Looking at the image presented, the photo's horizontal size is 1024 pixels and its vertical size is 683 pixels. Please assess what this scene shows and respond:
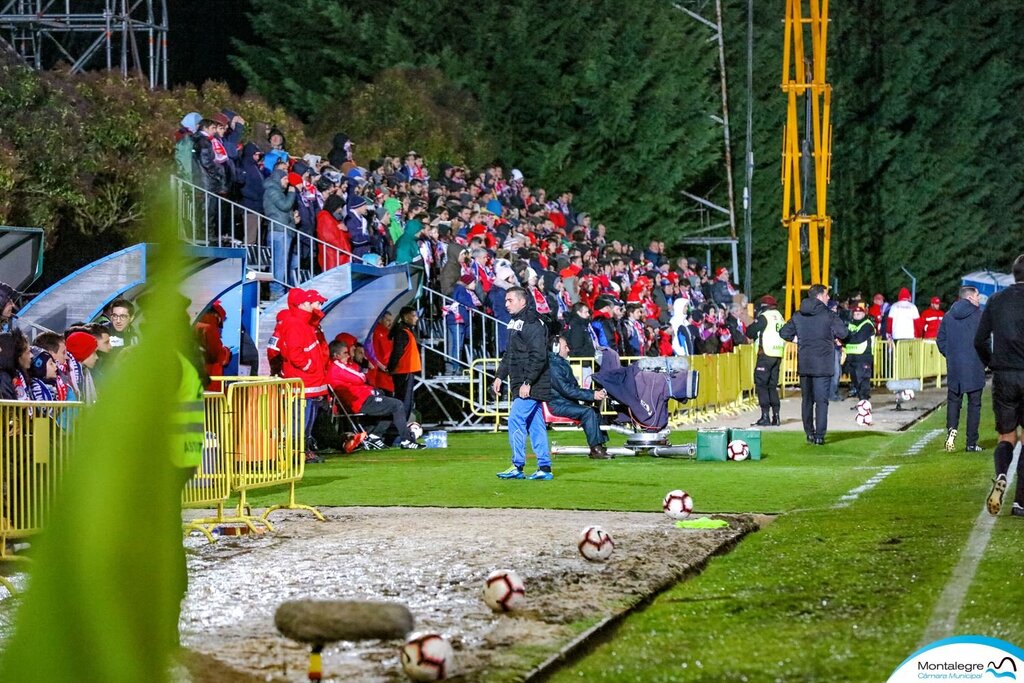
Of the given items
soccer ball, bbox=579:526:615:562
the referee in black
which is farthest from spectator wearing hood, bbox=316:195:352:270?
soccer ball, bbox=579:526:615:562

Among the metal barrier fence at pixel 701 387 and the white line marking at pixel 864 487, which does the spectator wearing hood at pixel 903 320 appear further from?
the white line marking at pixel 864 487

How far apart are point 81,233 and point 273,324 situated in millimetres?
3364

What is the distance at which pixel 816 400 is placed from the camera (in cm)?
1959

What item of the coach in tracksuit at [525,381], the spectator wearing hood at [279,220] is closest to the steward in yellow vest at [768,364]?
the spectator wearing hood at [279,220]

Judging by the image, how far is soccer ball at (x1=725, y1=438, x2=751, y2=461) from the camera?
17406mm

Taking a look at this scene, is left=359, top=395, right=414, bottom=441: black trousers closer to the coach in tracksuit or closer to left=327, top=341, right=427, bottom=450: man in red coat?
left=327, top=341, right=427, bottom=450: man in red coat

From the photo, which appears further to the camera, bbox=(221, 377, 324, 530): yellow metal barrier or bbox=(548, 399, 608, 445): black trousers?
bbox=(548, 399, 608, 445): black trousers

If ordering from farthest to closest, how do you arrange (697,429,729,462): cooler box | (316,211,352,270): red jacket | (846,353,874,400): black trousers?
(846,353,874,400): black trousers < (316,211,352,270): red jacket < (697,429,729,462): cooler box

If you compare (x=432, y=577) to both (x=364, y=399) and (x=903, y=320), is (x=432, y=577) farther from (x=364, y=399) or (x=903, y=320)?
(x=903, y=320)

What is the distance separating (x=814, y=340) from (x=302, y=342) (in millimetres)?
6262

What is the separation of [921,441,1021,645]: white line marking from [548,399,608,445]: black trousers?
6.83 metres

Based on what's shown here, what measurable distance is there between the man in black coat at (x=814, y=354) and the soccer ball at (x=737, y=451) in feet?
7.01

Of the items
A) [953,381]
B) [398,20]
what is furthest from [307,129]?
[953,381]

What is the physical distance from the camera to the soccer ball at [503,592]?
7484 mm
